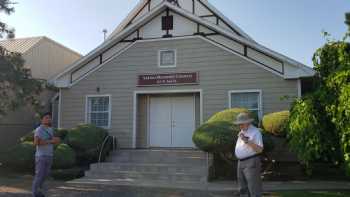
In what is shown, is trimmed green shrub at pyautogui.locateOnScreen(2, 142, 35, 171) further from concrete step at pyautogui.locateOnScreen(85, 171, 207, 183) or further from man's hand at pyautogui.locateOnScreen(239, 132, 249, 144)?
man's hand at pyautogui.locateOnScreen(239, 132, 249, 144)

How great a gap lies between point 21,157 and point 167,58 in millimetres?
5776

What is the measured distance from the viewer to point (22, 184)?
10055mm

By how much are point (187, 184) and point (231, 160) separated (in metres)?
1.71

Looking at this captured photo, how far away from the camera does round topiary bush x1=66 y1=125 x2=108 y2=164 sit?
12.7 metres

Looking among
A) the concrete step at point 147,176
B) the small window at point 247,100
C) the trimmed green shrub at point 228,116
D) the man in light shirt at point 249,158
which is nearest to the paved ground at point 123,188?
the concrete step at point 147,176

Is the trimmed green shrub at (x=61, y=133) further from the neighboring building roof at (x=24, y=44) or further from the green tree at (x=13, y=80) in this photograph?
the neighboring building roof at (x=24, y=44)

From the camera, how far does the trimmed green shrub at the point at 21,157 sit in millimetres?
11586

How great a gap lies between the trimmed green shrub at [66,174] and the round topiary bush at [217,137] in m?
3.61

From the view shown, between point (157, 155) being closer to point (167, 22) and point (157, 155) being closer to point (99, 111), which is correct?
point (99, 111)

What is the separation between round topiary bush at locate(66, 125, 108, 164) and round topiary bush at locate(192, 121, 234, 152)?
3650 millimetres

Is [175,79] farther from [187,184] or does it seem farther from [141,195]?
[141,195]

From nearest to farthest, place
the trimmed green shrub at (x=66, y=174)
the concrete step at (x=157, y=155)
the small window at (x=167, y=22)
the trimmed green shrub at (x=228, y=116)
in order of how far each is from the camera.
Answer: the trimmed green shrub at (x=66, y=174)
the trimmed green shrub at (x=228, y=116)
the concrete step at (x=157, y=155)
the small window at (x=167, y=22)

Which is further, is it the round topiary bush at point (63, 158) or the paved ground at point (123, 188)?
Answer: the round topiary bush at point (63, 158)

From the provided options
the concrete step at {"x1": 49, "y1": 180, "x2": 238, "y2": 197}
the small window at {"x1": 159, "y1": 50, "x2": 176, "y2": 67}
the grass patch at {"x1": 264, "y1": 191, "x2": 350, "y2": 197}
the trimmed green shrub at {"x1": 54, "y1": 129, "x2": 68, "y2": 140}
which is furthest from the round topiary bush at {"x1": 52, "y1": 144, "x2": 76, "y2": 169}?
the grass patch at {"x1": 264, "y1": 191, "x2": 350, "y2": 197}
